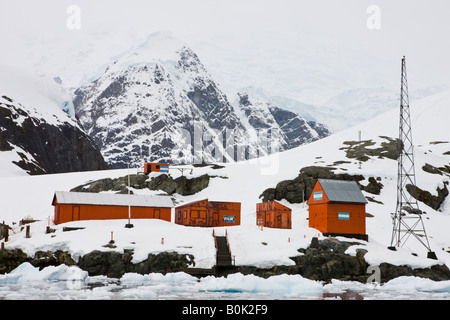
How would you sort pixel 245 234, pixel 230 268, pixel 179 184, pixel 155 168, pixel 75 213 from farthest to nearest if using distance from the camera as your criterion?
1. pixel 155 168
2. pixel 179 184
3. pixel 75 213
4. pixel 245 234
5. pixel 230 268

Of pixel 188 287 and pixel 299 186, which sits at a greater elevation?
pixel 299 186

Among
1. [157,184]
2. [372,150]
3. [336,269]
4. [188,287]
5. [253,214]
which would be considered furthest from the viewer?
[372,150]

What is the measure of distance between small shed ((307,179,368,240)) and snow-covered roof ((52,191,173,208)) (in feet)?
63.3

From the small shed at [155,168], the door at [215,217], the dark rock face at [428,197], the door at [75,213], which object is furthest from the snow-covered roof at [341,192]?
the small shed at [155,168]

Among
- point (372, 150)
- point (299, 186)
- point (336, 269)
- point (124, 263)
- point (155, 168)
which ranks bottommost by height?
point (336, 269)

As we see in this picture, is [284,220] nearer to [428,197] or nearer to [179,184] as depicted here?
[428,197]

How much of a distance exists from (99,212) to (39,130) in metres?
115

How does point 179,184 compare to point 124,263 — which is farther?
point 179,184

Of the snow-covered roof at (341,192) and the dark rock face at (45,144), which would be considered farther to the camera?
A: the dark rock face at (45,144)

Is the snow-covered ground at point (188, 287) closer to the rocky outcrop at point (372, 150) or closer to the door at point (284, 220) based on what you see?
the door at point (284, 220)

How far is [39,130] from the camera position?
165 meters

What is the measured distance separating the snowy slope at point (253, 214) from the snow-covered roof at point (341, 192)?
14.6 ft

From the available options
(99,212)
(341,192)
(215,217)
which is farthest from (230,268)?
→ (99,212)

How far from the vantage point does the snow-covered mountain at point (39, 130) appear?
145500 millimetres
